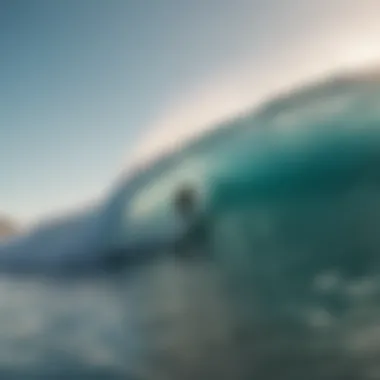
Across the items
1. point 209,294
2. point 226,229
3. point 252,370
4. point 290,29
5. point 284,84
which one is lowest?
point 252,370

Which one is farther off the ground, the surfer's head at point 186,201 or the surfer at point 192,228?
the surfer's head at point 186,201

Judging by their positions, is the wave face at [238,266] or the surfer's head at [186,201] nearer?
the wave face at [238,266]

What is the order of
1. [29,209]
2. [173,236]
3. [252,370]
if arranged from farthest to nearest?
[29,209] < [173,236] < [252,370]

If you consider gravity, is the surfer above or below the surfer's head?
below

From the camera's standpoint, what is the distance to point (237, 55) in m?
1.41

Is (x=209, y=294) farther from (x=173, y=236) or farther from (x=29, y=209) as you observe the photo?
(x=29, y=209)

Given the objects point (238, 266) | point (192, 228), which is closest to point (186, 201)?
point (192, 228)

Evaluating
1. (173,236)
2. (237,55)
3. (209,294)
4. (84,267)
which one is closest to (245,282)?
(209,294)

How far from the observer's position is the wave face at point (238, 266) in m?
1.25

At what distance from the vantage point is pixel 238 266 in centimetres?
132

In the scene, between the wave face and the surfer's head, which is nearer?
the wave face

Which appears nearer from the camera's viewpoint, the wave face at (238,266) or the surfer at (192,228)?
the wave face at (238,266)

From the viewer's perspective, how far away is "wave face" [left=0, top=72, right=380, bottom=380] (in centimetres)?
125

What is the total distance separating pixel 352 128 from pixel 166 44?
47 centimetres
